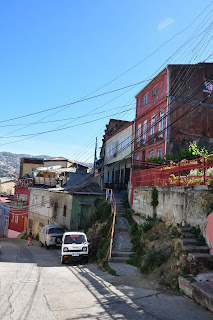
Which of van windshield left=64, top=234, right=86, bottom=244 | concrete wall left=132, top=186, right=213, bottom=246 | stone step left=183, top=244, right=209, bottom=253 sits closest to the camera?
stone step left=183, top=244, right=209, bottom=253

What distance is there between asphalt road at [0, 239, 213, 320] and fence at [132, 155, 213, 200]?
4.48 meters

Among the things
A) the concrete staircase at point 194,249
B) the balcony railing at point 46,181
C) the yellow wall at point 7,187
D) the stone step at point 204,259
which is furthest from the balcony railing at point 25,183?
the stone step at point 204,259

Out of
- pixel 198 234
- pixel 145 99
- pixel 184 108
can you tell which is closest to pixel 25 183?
pixel 145 99

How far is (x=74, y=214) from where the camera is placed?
74.7 ft

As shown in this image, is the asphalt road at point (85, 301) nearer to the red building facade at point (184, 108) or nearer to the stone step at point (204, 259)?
the stone step at point (204, 259)

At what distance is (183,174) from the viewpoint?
11594 mm

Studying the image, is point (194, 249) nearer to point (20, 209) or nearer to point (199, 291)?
point (199, 291)

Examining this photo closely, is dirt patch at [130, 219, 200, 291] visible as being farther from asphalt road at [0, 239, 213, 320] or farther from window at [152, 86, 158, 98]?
window at [152, 86, 158, 98]

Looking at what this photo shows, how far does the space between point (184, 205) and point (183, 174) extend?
1.84 m

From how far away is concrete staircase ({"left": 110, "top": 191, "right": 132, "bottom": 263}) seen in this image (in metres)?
12.2

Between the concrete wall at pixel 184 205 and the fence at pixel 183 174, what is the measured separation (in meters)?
0.33

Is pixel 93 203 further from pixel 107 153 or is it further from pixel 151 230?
pixel 107 153

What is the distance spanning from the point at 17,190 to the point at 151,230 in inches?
1309

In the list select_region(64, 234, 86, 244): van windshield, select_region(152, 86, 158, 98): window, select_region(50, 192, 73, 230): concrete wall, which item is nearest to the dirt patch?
select_region(64, 234, 86, 244): van windshield
